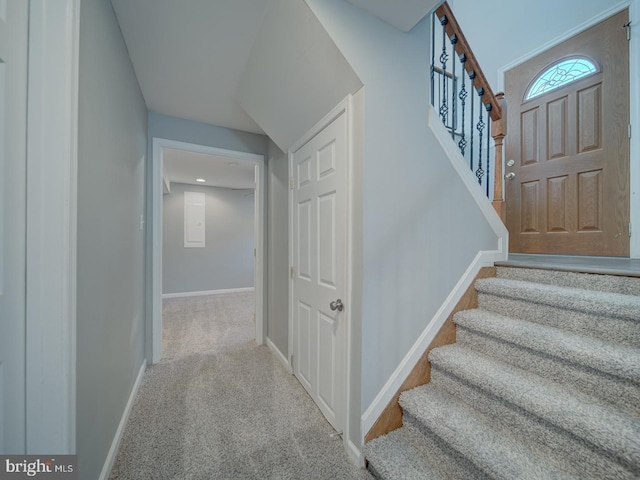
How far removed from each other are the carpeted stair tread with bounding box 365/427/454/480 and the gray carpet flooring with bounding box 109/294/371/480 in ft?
0.40

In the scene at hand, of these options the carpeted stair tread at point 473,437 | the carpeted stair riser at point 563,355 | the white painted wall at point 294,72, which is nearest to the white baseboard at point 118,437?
the carpeted stair tread at point 473,437

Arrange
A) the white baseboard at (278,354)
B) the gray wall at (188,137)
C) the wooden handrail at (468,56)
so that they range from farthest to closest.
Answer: the gray wall at (188,137) < the white baseboard at (278,354) < the wooden handrail at (468,56)

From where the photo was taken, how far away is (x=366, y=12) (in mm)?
1269

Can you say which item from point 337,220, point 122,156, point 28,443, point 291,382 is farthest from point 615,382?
point 122,156

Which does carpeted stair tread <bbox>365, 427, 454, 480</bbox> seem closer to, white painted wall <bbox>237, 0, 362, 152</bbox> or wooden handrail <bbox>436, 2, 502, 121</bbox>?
white painted wall <bbox>237, 0, 362, 152</bbox>

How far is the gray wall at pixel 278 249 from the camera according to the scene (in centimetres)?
228

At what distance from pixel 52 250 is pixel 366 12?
5.51 feet

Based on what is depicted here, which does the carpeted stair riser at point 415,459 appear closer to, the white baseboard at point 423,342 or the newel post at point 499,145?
the white baseboard at point 423,342

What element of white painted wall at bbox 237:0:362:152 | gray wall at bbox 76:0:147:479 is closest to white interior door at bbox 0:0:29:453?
gray wall at bbox 76:0:147:479

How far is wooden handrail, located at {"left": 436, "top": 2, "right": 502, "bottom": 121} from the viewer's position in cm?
162

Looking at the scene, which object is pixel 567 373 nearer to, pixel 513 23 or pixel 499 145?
pixel 499 145

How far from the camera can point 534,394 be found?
1.05 metres

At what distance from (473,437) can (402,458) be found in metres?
0.34

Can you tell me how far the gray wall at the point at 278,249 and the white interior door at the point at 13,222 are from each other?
1.61 m
